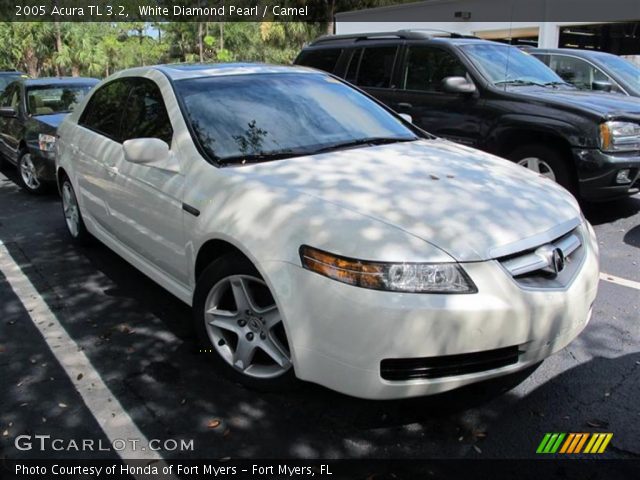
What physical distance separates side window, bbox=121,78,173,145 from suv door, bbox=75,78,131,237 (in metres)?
0.13

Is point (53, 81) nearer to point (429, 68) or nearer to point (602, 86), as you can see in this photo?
point (429, 68)

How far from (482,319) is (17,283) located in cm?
373

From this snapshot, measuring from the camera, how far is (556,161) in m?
5.54

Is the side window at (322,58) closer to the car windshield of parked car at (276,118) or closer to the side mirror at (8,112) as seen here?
the car windshield of parked car at (276,118)

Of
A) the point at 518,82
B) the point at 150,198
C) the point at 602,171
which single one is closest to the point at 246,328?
the point at 150,198

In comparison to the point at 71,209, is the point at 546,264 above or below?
above

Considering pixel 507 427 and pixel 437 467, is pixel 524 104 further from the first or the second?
pixel 437 467

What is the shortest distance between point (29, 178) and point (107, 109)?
361 cm

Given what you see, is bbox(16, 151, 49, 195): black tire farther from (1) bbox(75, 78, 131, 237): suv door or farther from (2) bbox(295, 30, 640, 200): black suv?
(2) bbox(295, 30, 640, 200): black suv

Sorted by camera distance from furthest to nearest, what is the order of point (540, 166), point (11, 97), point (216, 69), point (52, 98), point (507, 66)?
point (11, 97) → point (52, 98) → point (507, 66) → point (540, 166) → point (216, 69)

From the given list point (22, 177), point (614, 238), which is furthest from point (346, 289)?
point (22, 177)

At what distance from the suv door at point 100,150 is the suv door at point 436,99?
11.1ft

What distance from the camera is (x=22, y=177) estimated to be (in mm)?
7660

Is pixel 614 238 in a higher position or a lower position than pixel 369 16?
lower
